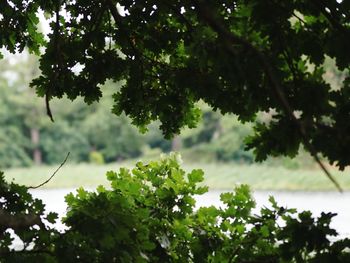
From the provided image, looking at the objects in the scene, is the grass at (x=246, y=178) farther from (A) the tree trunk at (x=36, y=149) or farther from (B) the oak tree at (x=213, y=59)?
(B) the oak tree at (x=213, y=59)

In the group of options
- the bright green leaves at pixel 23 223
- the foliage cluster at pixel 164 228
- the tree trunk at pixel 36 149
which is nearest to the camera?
the foliage cluster at pixel 164 228

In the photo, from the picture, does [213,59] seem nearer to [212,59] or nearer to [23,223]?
[212,59]

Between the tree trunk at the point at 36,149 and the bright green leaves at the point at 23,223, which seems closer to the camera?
the bright green leaves at the point at 23,223

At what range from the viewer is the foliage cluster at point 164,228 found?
248 centimetres

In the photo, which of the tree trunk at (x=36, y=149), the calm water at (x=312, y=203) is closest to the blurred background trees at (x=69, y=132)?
the tree trunk at (x=36, y=149)

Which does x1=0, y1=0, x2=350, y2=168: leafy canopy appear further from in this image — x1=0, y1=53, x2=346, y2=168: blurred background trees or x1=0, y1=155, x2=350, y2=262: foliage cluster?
x1=0, y1=53, x2=346, y2=168: blurred background trees

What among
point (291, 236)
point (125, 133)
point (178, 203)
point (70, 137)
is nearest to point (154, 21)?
point (178, 203)

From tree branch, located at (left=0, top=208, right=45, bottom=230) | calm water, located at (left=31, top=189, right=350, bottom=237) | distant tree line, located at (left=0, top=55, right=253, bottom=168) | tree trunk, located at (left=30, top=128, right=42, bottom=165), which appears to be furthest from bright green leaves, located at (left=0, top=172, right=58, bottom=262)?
tree trunk, located at (left=30, top=128, right=42, bottom=165)

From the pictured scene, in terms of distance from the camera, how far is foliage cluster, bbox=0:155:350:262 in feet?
8.15

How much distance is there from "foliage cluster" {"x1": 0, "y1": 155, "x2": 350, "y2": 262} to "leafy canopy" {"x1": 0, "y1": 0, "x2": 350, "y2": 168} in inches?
15.5

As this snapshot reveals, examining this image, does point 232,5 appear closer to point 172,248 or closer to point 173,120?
point 173,120

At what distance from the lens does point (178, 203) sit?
12.1 feet

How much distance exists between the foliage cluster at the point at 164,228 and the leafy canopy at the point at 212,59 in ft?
1.29

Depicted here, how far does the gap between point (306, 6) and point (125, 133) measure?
146 ft
